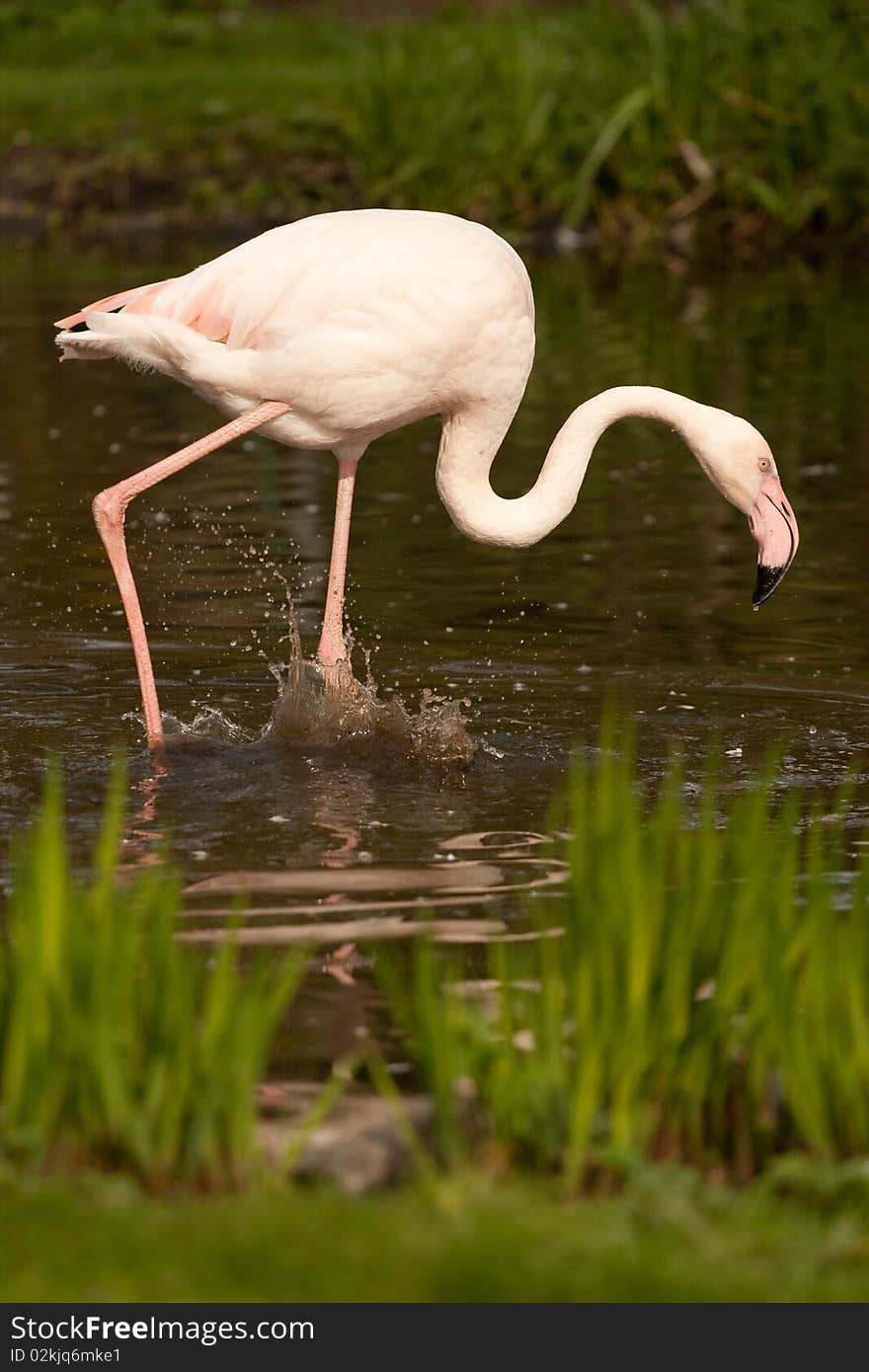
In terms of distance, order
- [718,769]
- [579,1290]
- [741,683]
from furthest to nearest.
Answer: [741,683]
[718,769]
[579,1290]

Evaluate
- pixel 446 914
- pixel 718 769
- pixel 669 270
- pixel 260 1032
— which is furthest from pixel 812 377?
pixel 260 1032

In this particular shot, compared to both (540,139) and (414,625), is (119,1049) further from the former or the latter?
(540,139)

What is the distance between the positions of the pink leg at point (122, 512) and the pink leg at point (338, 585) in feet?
1.46

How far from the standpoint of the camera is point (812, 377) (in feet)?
48.6

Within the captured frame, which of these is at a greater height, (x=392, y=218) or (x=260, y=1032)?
(x=392, y=218)

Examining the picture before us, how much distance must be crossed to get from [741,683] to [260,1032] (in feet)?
14.7

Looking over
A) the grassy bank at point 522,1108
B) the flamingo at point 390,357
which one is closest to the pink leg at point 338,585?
the flamingo at point 390,357

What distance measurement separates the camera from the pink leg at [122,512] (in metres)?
7.20

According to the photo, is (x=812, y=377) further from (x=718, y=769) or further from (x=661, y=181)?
(x=718, y=769)

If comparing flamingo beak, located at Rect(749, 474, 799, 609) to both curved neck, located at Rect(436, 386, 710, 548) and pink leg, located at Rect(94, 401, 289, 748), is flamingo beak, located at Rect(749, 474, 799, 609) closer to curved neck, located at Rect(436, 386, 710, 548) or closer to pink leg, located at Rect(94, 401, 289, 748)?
curved neck, located at Rect(436, 386, 710, 548)

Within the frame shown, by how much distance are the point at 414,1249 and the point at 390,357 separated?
159 inches

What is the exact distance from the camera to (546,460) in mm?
7289

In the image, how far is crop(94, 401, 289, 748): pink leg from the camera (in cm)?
720

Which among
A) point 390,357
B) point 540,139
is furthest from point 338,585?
point 540,139
